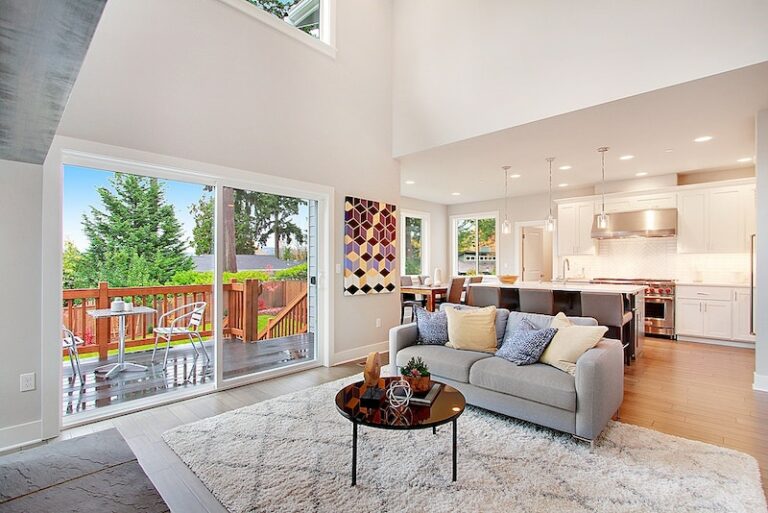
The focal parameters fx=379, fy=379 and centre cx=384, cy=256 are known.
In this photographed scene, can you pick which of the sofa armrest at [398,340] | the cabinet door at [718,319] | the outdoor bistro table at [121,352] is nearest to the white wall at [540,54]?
the sofa armrest at [398,340]

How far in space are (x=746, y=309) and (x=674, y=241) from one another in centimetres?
146


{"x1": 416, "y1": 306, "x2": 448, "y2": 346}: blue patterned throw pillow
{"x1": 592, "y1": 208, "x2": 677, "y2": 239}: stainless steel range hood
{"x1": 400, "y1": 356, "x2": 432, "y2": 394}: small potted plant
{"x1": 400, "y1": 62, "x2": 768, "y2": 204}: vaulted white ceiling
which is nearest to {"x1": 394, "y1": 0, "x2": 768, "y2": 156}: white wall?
{"x1": 400, "y1": 62, "x2": 768, "y2": 204}: vaulted white ceiling

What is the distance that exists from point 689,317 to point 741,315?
610mm

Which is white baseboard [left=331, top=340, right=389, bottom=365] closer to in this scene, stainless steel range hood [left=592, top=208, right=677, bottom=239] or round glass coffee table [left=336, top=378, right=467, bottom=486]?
round glass coffee table [left=336, top=378, right=467, bottom=486]

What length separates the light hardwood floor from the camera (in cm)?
228

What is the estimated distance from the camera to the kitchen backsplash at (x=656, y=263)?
20.0ft

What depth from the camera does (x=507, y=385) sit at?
2828 millimetres

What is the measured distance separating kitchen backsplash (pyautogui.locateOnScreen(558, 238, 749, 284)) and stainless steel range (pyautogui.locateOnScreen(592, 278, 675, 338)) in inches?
19.6

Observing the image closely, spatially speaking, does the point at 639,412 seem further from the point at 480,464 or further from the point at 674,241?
the point at 674,241

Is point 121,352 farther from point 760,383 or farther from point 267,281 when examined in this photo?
point 760,383

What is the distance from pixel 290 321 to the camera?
4.47m

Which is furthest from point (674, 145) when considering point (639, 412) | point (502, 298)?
point (639, 412)

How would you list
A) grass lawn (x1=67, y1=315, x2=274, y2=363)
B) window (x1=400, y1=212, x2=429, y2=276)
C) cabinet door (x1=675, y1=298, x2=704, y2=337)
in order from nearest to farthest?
1. grass lawn (x1=67, y1=315, x2=274, y2=363)
2. cabinet door (x1=675, y1=298, x2=704, y2=337)
3. window (x1=400, y1=212, x2=429, y2=276)

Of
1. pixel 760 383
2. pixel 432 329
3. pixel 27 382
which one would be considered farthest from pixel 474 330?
pixel 27 382
